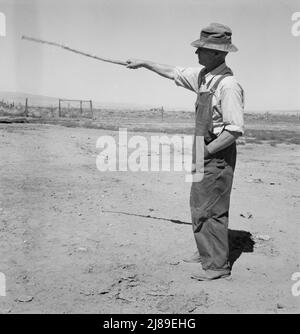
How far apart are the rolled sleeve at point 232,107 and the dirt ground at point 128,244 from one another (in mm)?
1406

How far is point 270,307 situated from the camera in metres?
3.81

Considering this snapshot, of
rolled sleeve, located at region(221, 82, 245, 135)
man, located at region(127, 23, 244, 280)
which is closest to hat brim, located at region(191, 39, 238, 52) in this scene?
man, located at region(127, 23, 244, 280)

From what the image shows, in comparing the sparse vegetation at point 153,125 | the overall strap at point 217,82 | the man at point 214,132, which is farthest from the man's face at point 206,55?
the sparse vegetation at point 153,125

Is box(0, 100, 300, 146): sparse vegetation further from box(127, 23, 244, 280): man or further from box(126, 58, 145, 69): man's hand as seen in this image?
box(127, 23, 244, 280): man

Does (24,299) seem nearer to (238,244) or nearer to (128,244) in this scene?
(128,244)

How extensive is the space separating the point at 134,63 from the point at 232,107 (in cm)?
132

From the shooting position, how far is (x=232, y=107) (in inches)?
146

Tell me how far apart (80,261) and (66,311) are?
0.99m

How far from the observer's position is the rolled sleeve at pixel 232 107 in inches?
146

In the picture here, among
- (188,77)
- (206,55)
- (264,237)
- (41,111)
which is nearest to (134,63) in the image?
(188,77)

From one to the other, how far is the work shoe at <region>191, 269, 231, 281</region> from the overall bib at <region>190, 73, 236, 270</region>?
3 cm

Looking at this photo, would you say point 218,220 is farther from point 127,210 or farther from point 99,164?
point 99,164

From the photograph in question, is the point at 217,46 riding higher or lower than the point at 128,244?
higher

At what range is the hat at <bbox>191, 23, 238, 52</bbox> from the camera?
3.85m
